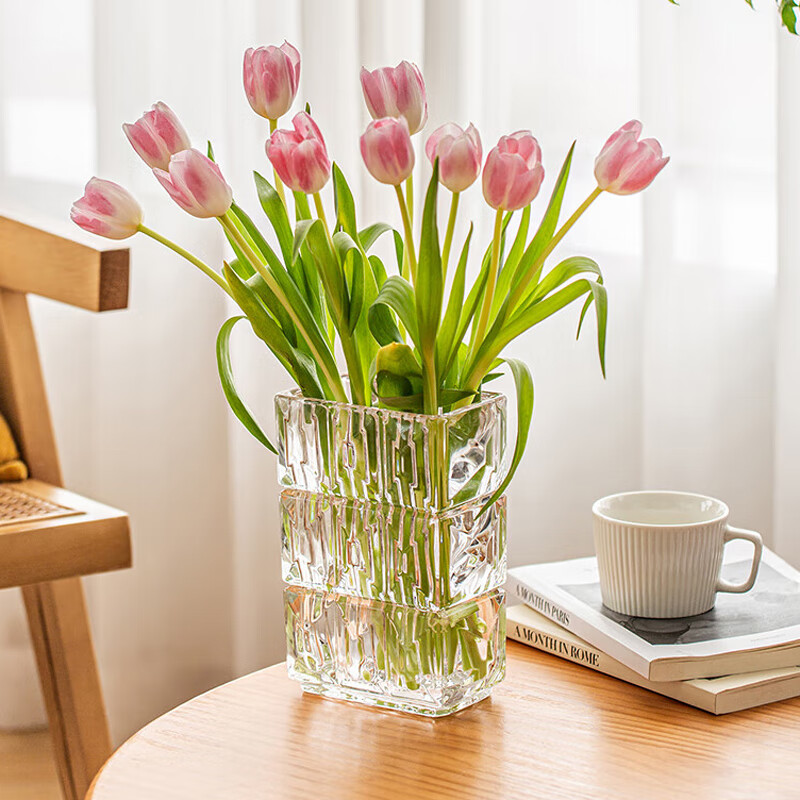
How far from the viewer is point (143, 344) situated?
1.48 m

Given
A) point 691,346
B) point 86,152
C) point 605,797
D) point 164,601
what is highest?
point 86,152

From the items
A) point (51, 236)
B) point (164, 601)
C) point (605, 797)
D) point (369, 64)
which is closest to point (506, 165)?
point (605, 797)

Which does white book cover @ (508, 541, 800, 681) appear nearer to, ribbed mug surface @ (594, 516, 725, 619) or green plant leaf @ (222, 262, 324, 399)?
ribbed mug surface @ (594, 516, 725, 619)

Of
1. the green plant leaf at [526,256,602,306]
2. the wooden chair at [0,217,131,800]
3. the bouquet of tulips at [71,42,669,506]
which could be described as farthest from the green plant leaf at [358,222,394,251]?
the wooden chair at [0,217,131,800]

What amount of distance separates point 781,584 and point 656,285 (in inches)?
19.0

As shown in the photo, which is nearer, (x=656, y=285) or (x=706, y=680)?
(x=706, y=680)

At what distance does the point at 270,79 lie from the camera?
701mm

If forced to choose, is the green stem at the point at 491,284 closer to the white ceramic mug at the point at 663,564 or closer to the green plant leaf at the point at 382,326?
the green plant leaf at the point at 382,326

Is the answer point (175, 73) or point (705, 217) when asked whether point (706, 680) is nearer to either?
point (705, 217)

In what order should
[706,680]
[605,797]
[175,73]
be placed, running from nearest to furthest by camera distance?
[605,797] → [706,680] → [175,73]

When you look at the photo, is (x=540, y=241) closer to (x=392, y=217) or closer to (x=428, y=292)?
(x=428, y=292)

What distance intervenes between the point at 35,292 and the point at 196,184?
0.53 metres

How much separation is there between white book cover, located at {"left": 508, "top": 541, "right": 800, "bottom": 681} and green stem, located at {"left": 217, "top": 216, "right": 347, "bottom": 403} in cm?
24

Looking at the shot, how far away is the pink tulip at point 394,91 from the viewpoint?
0.68m
